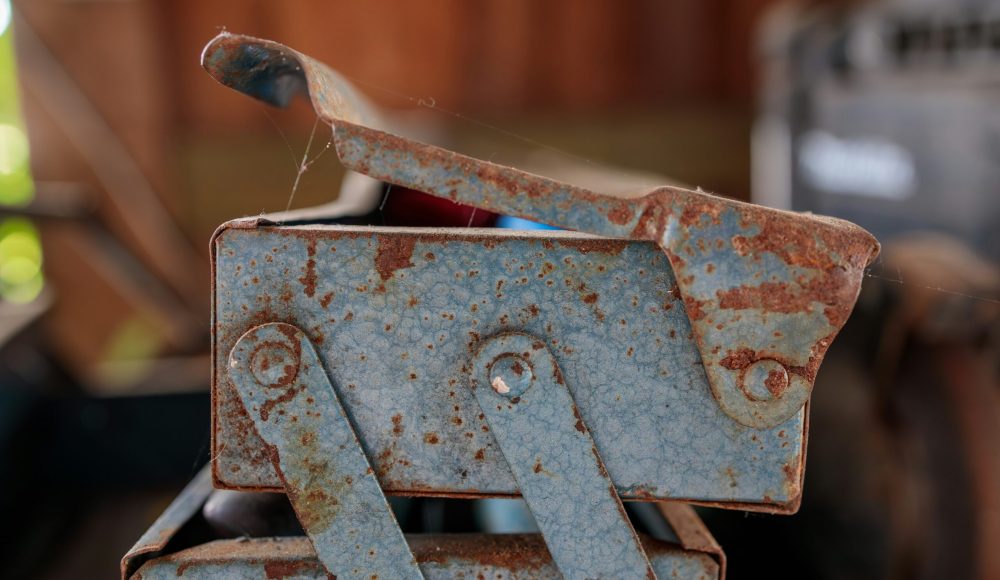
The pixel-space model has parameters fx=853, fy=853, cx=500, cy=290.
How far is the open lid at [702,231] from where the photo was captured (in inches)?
27.7

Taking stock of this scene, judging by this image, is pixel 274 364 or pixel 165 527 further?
pixel 165 527

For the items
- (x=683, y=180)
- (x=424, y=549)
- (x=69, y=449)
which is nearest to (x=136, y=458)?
(x=69, y=449)

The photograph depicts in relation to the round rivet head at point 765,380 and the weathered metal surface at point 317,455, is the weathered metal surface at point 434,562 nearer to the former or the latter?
the weathered metal surface at point 317,455

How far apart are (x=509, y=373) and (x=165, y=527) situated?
410 mm

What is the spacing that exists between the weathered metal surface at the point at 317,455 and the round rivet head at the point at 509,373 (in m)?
0.14

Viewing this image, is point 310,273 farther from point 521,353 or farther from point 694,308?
point 694,308

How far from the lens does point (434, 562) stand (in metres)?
0.79

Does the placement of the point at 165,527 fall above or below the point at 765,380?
below

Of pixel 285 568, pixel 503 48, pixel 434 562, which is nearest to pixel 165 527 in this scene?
pixel 285 568

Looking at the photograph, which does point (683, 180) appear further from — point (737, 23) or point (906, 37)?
point (906, 37)

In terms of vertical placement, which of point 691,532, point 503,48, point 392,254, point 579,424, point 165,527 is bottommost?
point 165,527

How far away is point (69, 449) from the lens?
7.68 feet

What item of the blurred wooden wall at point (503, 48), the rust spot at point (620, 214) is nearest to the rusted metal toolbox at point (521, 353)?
the rust spot at point (620, 214)

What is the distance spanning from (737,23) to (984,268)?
364 centimetres
